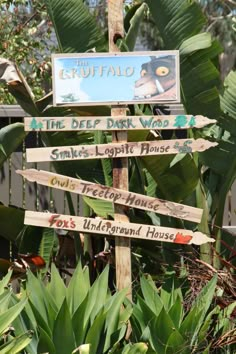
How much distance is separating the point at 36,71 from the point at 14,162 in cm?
327

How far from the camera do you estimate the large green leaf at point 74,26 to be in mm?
6047

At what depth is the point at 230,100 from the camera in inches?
248

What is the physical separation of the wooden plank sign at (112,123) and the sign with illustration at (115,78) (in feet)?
0.39

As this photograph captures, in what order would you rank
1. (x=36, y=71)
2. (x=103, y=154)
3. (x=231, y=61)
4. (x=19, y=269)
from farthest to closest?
(x=231, y=61), (x=36, y=71), (x=19, y=269), (x=103, y=154)

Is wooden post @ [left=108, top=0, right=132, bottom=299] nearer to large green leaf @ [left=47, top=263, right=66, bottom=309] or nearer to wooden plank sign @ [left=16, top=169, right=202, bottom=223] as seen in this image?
wooden plank sign @ [left=16, top=169, right=202, bottom=223]

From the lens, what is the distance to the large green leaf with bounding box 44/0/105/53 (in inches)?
238

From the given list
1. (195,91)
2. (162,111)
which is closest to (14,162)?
(162,111)

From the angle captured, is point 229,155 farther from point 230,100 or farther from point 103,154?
point 103,154

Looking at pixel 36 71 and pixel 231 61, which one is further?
pixel 231 61

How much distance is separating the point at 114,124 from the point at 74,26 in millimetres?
1297

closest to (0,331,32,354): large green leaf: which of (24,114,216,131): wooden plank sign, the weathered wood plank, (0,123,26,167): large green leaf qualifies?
(24,114,216,131): wooden plank sign

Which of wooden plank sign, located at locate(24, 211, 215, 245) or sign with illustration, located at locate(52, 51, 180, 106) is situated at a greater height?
sign with illustration, located at locate(52, 51, 180, 106)

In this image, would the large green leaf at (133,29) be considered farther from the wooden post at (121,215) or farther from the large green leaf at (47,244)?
the large green leaf at (47,244)

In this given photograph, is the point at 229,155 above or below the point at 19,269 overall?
above
